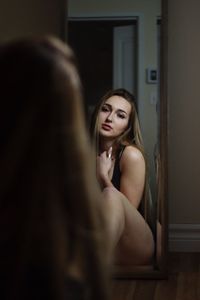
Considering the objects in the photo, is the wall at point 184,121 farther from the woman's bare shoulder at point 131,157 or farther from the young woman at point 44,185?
the young woman at point 44,185

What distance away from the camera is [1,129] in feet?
2.54

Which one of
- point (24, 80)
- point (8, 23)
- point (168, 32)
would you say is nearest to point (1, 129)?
point (24, 80)

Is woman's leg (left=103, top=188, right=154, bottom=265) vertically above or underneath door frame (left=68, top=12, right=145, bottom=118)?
underneath

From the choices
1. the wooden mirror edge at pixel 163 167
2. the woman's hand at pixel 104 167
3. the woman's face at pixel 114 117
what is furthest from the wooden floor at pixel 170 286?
the woman's face at pixel 114 117

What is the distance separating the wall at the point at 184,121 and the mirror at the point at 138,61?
1.01ft

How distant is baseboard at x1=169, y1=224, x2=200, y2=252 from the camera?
11.4 ft

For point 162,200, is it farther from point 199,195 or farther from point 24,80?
point 24,80

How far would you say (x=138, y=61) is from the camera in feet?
10.2

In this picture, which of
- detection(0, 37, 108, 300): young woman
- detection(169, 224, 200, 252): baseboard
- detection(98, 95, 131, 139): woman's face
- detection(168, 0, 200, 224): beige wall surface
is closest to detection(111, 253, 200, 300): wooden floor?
detection(169, 224, 200, 252): baseboard

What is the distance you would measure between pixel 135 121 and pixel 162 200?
440 mm

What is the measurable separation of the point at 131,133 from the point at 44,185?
2351 millimetres

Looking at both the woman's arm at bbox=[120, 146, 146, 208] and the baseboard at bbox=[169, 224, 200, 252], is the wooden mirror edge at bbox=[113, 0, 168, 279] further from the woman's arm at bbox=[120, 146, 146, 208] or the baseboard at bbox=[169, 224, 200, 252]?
the baseboard at bbox=[169, 224, 200, 252]

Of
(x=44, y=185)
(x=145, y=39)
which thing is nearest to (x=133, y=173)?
(x=145, y=39)

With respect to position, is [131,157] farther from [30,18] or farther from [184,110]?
[30,18]
